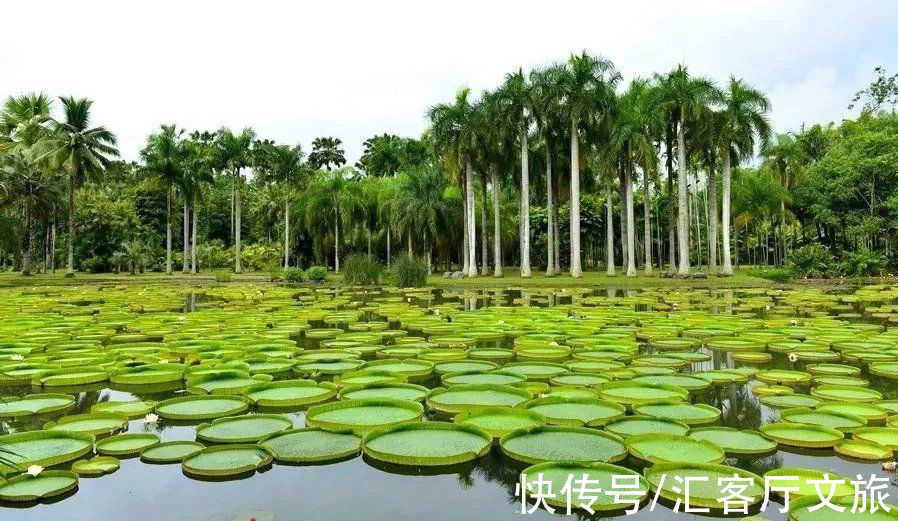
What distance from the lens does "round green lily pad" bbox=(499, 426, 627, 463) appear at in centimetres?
447

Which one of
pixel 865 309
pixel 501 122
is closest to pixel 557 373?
pixel 865 309

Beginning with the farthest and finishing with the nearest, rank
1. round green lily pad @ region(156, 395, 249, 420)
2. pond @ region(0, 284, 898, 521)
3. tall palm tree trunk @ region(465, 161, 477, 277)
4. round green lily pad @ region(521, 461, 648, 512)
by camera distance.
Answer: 1. tall palm tree trunk @ region(465, 161, 477, 277)
2. round green lily pad @ region(156, 395, 249, 420)
3. pond @ region(0, 284, 898, 521)
4. round green lily pad @ region(521, 461, 648, 512)

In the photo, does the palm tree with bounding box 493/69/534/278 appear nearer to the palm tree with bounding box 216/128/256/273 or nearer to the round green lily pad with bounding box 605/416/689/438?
the palm tree with bounding box 216/128/256/273

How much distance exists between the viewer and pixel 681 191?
102 ft

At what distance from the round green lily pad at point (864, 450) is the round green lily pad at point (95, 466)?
5619 millimetres

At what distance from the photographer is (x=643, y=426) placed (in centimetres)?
521

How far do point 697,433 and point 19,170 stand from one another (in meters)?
46.0

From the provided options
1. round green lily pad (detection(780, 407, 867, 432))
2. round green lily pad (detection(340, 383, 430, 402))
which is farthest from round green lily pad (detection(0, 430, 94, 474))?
round green lily pad (detection(780, 407, 867, 432))

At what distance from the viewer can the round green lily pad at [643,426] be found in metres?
5.06

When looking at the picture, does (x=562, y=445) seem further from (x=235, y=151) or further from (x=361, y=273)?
(x=235, y=151)

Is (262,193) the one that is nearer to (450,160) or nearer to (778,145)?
(450,160)

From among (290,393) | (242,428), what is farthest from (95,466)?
(290,393)

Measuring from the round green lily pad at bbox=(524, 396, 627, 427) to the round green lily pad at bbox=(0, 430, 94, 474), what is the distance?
12.8ft

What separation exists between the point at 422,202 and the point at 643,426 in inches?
1467
